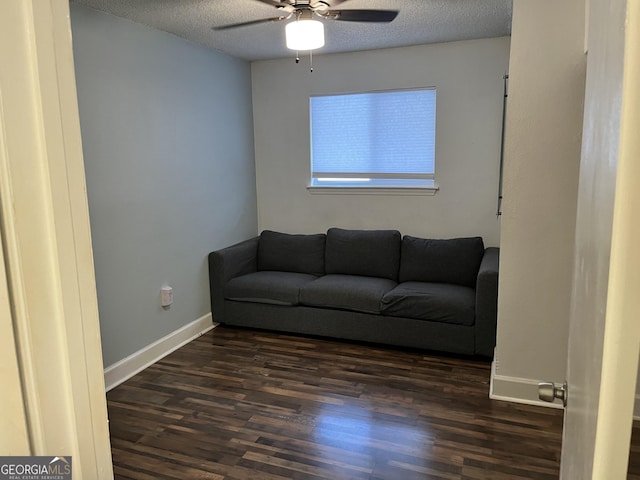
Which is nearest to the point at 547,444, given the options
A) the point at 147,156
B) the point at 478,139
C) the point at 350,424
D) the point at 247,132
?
the point at 350,424

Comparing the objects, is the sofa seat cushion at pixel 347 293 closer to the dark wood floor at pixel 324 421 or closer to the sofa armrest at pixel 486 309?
the dark wood floor at pixel 324 421

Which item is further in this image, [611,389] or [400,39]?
[400,39]

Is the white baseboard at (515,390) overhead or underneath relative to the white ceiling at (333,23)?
underneath

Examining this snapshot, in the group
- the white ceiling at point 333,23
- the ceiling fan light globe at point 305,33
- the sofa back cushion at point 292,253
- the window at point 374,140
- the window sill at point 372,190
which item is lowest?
the sofa back cushion at point 292,253

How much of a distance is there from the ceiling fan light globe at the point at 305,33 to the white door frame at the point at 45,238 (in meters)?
2.12

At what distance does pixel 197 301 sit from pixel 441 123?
267cm

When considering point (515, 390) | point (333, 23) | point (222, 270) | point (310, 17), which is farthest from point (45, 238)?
point (222, 270)

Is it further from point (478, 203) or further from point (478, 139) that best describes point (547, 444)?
point (478, 139)

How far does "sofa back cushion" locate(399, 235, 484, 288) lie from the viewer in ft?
13.0

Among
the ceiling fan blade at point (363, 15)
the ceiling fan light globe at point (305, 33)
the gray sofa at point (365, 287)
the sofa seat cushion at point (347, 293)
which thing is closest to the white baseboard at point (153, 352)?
the gray sofa at point (365, 287)

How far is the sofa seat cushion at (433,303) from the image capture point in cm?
347

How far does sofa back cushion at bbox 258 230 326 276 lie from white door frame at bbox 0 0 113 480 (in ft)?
12.1

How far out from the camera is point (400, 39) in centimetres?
390

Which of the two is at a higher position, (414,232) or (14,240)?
(14,240)
